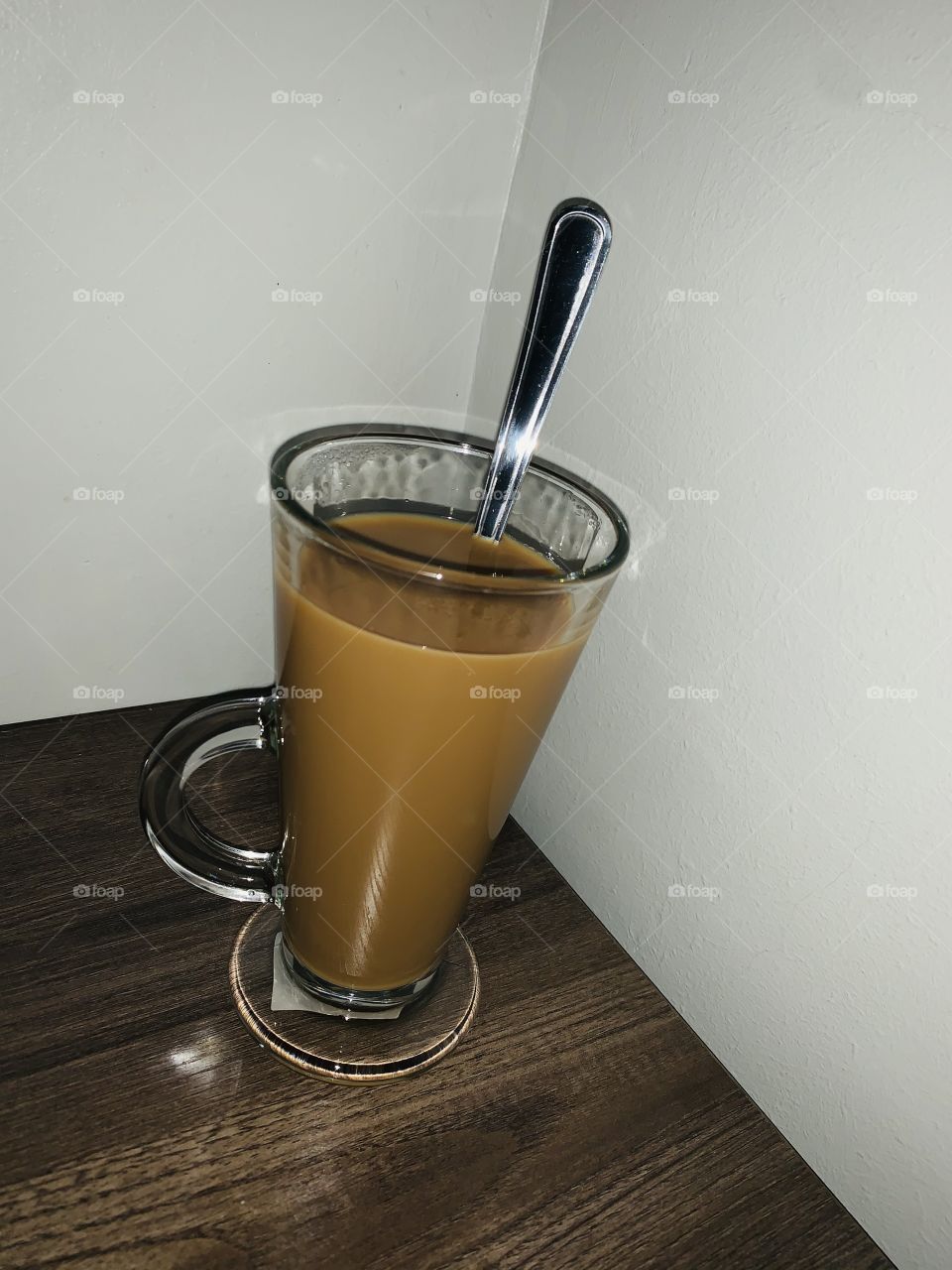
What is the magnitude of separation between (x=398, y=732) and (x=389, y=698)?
0.02m

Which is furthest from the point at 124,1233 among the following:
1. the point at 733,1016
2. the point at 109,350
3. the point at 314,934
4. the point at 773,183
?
the point at 773,183

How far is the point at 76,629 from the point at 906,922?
26.0 inches

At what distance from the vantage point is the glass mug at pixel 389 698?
1.54 feet

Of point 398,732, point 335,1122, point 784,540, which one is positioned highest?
point 784,540

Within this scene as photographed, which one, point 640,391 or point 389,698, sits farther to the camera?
point 640,391

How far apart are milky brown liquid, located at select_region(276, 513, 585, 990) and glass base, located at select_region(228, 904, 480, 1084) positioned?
0.03 metres

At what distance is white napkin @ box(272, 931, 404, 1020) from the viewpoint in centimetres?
60

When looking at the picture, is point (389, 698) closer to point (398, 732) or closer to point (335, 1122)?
point (398, 732)

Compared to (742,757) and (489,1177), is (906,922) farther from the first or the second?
(489,1177)

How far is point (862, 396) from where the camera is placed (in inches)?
19.3

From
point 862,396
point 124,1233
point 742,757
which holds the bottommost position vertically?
point 124,1233

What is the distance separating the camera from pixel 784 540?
55cm

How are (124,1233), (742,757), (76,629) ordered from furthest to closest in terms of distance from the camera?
(76,629) → (742,757) → (124,1233)

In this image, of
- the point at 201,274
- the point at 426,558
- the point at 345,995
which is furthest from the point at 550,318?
the point at 345,995
